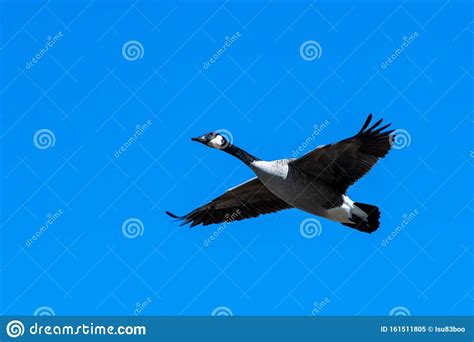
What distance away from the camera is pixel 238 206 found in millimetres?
15445

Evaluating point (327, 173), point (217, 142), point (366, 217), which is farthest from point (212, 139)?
point (366, 217)

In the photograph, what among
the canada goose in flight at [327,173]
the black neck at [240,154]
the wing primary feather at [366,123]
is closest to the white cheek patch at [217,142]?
the canada goose in flight at [327,173]

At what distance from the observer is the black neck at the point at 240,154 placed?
13258 mm

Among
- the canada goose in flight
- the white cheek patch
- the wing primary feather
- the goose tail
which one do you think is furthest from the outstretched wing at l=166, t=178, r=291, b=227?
the wing primary feather

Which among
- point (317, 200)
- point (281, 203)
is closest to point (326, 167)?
point (317, 200)

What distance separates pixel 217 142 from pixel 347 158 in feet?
8.12

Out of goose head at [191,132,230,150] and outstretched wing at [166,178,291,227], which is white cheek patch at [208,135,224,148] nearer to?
goose head at [191,132,230,150]

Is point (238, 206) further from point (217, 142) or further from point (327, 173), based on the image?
point (327, 173)

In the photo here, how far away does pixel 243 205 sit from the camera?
50.5 ft

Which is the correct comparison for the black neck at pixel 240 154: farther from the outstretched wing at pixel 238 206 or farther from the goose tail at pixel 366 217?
the goose tail at pixel 366 217

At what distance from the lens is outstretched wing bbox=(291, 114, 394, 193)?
42.4 ft

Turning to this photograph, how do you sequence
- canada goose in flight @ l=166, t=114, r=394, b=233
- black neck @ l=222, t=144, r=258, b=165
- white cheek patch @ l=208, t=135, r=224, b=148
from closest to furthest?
canada goose in flight @ l=166, t=114, r=394, b=233, black neck @ l=222, t=144, r=258, b=165, white cheek patch @ l=208, t=135, r=224, b=148
